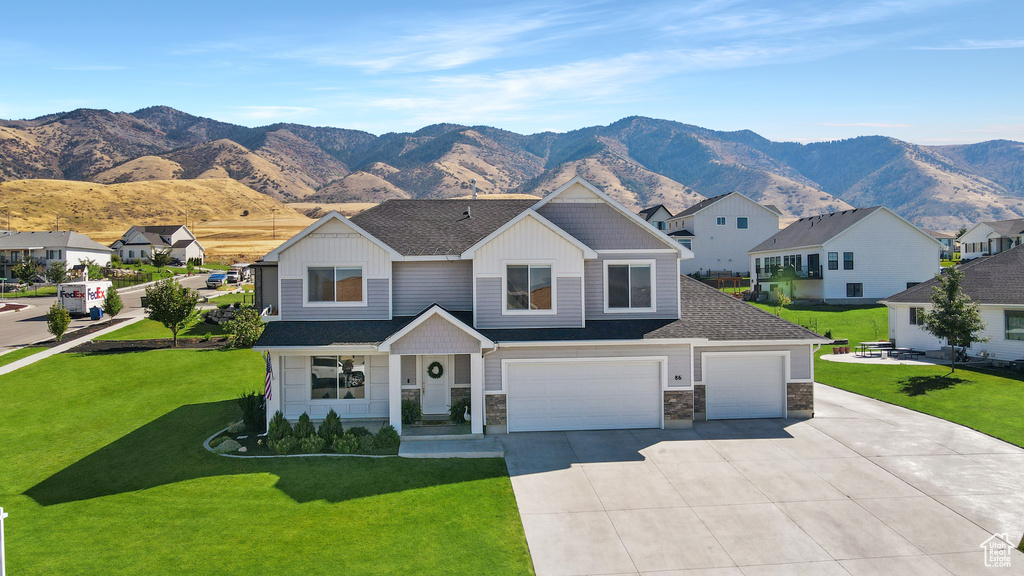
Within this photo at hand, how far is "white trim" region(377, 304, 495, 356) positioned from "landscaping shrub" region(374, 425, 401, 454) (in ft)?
7.68

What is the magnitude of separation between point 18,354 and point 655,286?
106ft

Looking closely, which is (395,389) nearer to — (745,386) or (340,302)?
(340,302)

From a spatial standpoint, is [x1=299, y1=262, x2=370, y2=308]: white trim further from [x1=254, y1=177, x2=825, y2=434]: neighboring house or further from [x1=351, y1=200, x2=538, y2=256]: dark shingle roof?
[x1=351, y1=200, x2=538, y2=256]: dark shingle roof

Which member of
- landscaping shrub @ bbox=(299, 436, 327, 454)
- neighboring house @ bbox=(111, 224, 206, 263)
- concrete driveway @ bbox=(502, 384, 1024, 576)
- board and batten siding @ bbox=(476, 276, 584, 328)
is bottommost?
concrete driveway @ bbox=(502, 384, 1024, 576)

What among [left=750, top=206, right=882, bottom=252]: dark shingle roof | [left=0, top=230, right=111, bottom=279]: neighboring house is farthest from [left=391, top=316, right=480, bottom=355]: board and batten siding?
[left=0, top=230, right=111, bottom=279]: neighboring house

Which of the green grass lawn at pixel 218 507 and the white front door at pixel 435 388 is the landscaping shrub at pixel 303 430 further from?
the white front door at pixel 435 388

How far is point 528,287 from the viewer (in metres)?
18.6

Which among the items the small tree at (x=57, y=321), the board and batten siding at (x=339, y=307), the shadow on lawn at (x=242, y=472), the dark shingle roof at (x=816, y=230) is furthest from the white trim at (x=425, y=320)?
the dark shingle roof at (x=816, y=230)

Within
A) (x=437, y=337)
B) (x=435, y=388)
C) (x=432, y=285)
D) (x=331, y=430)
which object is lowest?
(x=331, y=430)

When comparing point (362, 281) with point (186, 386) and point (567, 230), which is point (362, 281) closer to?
point (567, 230)

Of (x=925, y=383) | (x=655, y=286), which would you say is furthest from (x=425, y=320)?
(x=925, y=383)

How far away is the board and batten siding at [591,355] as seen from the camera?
1764cm

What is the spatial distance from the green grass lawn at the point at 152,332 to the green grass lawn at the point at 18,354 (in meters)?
3.10

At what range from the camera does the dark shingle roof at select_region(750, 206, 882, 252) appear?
48062mm
